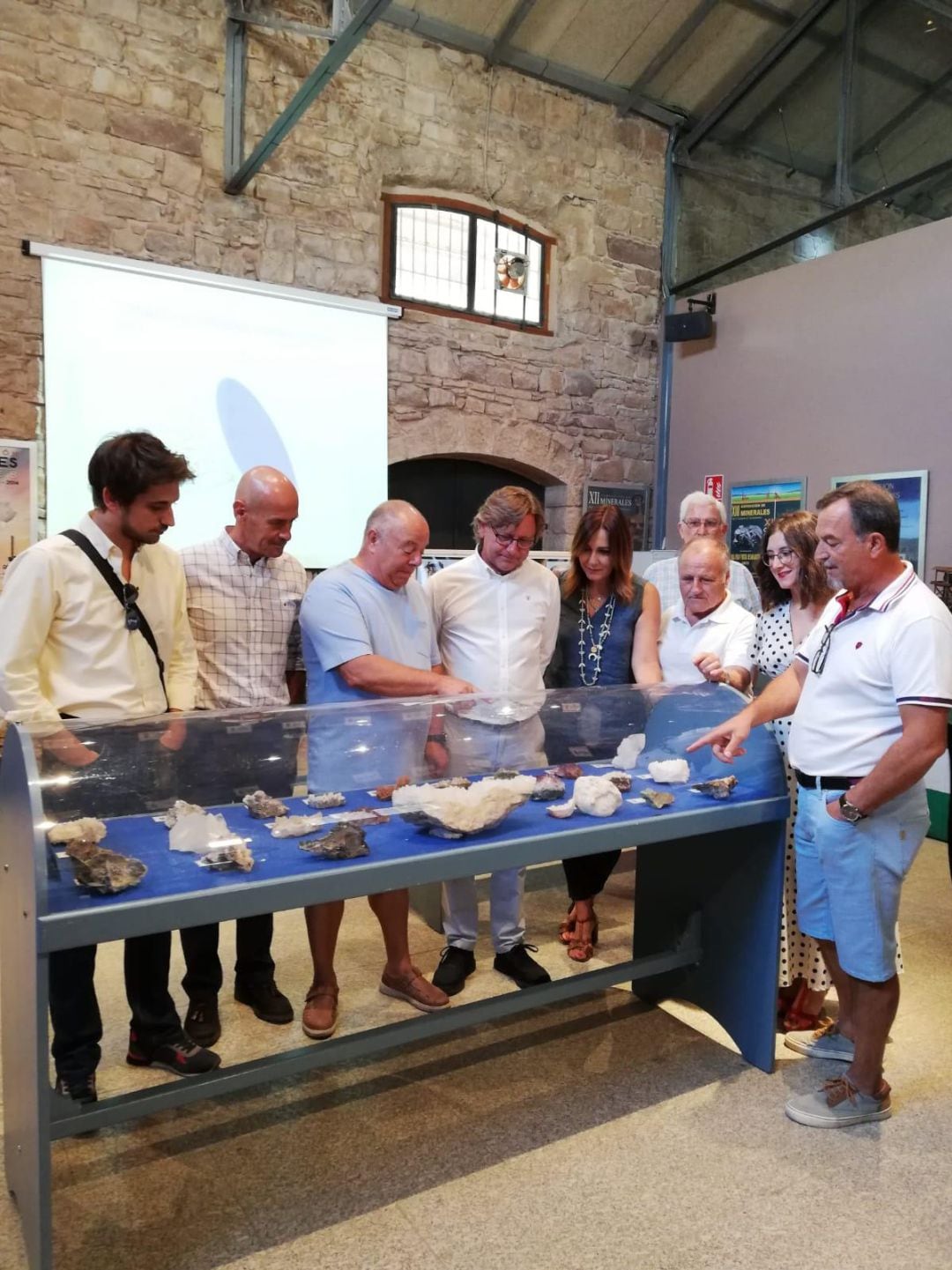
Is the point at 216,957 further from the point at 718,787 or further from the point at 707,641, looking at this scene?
the point at 707,641

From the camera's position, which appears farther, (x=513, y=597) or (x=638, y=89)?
(x=638, y=89)

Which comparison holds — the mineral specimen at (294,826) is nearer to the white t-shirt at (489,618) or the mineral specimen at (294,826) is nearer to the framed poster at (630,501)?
the white t-shirt at (489,618)

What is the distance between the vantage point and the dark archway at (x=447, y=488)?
24.0 feet

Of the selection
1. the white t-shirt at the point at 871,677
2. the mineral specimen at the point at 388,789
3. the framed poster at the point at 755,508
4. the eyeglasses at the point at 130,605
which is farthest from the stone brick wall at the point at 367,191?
the white t-shirt at the point at 871,677

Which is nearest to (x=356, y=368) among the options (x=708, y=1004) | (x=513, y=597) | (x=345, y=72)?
(x=345, y=72)

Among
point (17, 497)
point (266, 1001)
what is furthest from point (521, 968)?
point (17, 497)

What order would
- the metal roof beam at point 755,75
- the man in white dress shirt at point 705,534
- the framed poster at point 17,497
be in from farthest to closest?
the metal roof beam at point 755,75, the framed poster at point 17,497, the man in white dress shirt at point 705,534

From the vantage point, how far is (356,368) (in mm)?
6641

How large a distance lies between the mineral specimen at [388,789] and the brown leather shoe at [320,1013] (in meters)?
0.98

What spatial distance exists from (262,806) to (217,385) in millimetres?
4533

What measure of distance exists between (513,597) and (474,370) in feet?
14.3

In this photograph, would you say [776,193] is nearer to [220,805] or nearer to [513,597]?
[513,597]

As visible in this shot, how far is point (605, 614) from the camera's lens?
343cm

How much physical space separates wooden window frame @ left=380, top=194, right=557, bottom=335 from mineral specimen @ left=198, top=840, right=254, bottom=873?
557 cm
